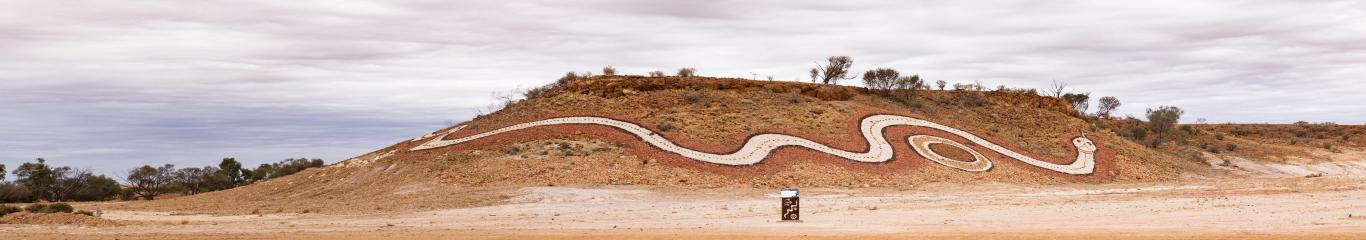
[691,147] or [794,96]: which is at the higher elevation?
[794,96]

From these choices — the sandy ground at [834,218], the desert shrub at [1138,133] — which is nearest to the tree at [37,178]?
the sandy ground at [834,218]

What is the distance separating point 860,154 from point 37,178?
114ft

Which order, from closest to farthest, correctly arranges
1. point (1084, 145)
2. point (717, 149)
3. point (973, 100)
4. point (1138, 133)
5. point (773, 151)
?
point (773, 151)
point (717, 149)
point (1084, 145)
point (973, 100)
point (1138, 133)

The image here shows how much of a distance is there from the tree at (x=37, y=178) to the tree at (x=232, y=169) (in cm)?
781

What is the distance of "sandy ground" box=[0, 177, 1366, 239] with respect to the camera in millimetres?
15883

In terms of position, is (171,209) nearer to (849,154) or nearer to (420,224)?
(420,224)

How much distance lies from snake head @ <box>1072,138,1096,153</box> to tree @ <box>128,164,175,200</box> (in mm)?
40891

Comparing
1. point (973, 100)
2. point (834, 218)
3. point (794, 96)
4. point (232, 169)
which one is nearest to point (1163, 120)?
point (973, 100)

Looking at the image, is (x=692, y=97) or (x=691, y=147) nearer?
A: (x=691, y=147)

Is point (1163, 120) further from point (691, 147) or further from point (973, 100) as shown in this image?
point (691, 147)

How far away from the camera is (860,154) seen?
112 ft

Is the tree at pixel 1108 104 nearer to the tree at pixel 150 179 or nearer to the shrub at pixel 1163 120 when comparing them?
the shrub at pixel 1163 120

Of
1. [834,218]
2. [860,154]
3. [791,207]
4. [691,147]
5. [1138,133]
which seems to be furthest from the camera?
[1138,133]

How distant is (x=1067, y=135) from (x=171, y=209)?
36.1 metres
